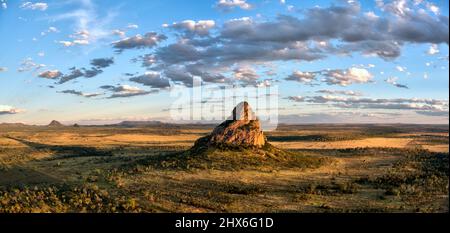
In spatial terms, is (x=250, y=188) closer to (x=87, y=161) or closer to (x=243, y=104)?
(x=243, y=104)

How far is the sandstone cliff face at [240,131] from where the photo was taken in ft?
153

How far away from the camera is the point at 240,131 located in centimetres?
4738

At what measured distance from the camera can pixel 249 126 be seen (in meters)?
48.2

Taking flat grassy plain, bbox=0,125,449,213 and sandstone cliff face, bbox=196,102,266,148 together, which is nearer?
flat grassy plain, bbox=0,125,449,213

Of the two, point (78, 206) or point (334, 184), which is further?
point (334, 184)

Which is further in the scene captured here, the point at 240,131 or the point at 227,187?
the point at 240,131

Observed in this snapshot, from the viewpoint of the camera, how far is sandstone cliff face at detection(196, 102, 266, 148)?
4672 centimetres

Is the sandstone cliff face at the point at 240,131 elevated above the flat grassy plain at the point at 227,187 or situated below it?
above

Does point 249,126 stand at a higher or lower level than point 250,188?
higher

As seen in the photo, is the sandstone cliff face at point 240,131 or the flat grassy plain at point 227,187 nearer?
the flat grassy plain at point 227,187

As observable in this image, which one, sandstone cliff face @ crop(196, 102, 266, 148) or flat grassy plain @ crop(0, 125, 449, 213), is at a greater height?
sandstone cliff face @ crop(196, 102, 266, 148)

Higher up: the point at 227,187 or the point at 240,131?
the point at 240,131
